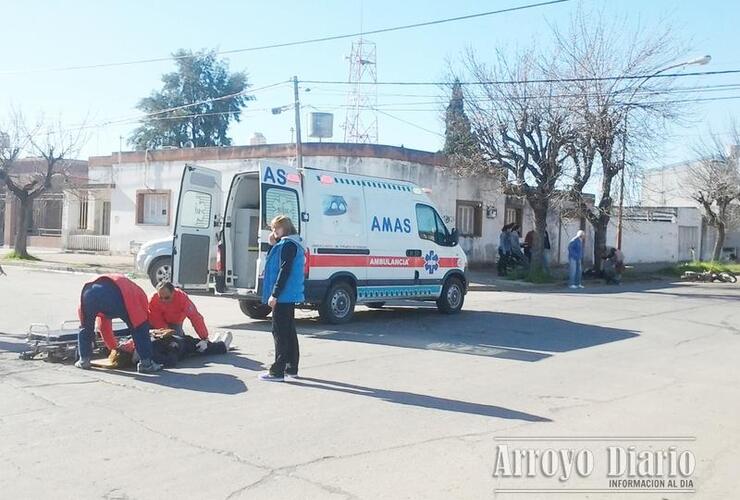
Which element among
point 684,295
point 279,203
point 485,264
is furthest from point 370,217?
point 485,264

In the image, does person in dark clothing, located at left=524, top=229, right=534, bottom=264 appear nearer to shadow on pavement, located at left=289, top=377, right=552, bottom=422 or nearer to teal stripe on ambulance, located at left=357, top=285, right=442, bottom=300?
teal stripe on ambulance, located at left=357, top=285, right=442, bottom=300

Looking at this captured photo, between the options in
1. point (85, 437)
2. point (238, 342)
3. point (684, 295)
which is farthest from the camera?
point (684, 295)

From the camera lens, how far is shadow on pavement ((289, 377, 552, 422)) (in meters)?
6.73

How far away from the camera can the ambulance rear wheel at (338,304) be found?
12125 millimetres

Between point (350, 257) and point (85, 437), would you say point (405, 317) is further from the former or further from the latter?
point (85, 437)

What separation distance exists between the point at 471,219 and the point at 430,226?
1355cm

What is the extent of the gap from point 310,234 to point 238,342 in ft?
7.44

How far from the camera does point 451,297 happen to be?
14.5 meters

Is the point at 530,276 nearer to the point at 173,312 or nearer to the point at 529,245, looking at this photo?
the point at 529,245

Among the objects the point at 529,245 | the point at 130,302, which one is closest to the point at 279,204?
the point at 130,302

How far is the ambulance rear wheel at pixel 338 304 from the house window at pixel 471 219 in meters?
14.8

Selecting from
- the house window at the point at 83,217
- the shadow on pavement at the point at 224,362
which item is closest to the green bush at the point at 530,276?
the shadow on pavement at the point at 224,362

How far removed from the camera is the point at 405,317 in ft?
46.1

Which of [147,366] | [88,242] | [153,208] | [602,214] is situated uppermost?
[602,214]
